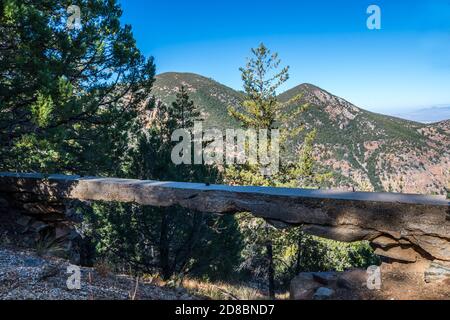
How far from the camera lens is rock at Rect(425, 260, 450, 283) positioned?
10.4 ft

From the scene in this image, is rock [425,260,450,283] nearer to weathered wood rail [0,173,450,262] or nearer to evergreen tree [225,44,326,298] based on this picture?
weathered wood rail [0,173,450,262]

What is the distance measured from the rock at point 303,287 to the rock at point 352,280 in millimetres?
265

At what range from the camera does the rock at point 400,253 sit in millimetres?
3340

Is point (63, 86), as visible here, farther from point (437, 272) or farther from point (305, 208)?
point (437, 272)

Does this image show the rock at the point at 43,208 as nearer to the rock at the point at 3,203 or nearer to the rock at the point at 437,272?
the rock at the point at 3,203

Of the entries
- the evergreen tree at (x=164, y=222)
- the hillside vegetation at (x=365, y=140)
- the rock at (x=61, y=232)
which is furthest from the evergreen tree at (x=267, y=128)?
the hillside vegetation at (x=365, y=140)

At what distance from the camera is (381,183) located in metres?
75.1

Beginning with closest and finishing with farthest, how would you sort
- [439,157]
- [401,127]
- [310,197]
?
[310,197], [439,157], [401,127]

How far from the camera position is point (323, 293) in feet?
11.1

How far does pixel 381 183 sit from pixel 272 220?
80.2 metres

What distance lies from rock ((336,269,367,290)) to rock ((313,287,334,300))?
0.20 metres

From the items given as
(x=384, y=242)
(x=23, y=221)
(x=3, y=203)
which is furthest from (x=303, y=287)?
(x=3, y=203)
